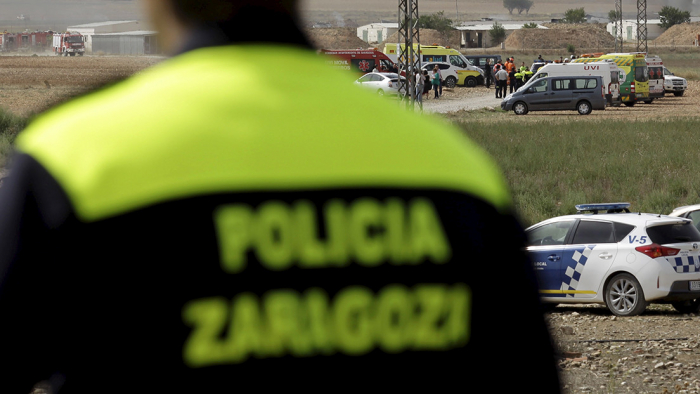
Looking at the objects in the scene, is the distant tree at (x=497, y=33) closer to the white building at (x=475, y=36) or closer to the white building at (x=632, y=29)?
the white building at (x=475, y=36)

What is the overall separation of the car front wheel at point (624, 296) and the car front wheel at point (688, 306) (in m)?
0.74

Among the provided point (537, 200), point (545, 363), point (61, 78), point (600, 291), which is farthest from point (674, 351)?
point (61, 78)

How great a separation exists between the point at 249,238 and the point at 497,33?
423 ft

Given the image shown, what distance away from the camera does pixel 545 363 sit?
1398mm

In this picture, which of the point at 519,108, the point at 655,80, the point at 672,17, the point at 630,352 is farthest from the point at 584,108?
the point at 672,17

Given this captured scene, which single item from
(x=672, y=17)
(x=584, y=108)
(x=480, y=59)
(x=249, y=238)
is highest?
(x=672, y=17)

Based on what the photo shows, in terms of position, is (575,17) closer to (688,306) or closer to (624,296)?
(688,306)

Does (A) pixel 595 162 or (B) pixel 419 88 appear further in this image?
(B) pixel 419 88

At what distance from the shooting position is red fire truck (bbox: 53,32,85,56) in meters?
97.1

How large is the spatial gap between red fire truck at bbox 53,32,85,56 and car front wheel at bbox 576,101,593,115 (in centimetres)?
7208

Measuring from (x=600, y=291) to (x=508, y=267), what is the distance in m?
10.8

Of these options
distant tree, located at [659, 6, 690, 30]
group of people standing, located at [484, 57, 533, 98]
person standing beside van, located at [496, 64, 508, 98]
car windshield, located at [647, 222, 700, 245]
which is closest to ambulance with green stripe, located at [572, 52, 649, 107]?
person standing beside van, located at [496, 64, 508, 98]

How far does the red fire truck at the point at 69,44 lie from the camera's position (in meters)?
97.1

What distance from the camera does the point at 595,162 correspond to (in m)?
23.3
